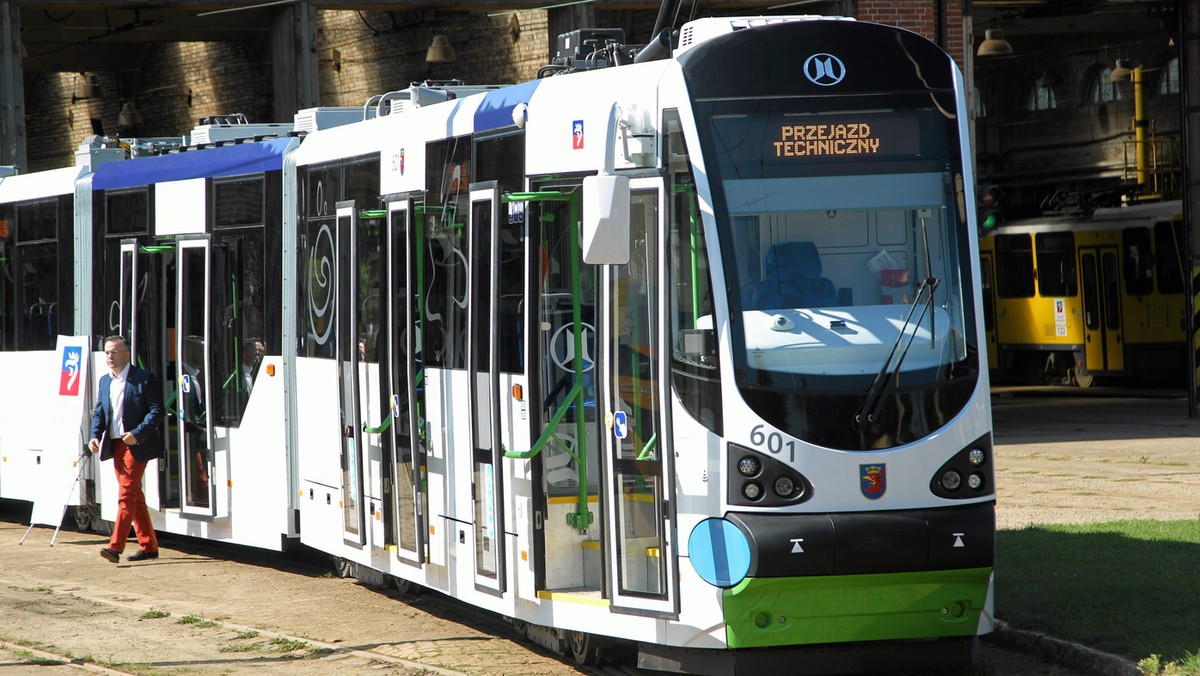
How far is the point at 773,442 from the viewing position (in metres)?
7.51

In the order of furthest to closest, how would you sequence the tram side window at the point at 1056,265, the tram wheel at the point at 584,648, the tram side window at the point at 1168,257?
the tram side window at the point at 1056,265, the tram side window at the point at 1168,257, the tram wheel at the point at 584,648

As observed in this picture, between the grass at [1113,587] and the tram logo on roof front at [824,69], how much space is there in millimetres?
3249

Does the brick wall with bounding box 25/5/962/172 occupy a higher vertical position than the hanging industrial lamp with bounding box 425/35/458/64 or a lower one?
higher

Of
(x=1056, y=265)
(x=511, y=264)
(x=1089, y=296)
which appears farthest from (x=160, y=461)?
(x=1056, y=265)

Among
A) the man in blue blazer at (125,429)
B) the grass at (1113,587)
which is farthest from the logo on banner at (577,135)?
the man in blue blazer at (125,429)

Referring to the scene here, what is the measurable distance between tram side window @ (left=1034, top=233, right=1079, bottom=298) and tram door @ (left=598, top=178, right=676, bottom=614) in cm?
2443

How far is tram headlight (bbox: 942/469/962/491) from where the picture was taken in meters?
7.72

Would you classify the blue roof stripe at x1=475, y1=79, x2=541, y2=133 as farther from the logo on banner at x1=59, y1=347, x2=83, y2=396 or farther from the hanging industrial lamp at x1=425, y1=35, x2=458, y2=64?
the hanging industrial lamp at x1=425, y1=35, x2=458, y2=64

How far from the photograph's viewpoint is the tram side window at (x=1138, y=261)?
29.4 meters

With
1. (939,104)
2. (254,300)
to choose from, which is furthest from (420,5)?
(939,104)

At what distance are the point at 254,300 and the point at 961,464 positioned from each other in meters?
6.90

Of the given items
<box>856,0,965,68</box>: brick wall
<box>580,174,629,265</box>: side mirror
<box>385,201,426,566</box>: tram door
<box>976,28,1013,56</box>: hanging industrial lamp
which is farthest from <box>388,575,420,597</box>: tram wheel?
<box>976,28,1013,56</box>: hanging industrial lamp

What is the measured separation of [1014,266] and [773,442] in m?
26.0

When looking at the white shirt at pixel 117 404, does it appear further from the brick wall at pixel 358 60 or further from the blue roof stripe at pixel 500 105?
the brick wall at pixel 358 60
